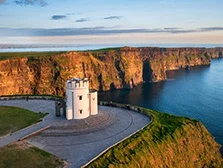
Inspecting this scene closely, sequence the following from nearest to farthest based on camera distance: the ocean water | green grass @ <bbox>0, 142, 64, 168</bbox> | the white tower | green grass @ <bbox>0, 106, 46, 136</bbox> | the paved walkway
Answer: green grass @ <bbox>0, 142, 64, 168</bbox> → the paved walkway → green grass @ <bbox>0, 106, 46, 136</bbox> → the white tower → the ocean water

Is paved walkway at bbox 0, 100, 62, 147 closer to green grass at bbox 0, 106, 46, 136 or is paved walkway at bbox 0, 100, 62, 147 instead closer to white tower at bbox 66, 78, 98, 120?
green grass at bbox 0, 106, 46, 136

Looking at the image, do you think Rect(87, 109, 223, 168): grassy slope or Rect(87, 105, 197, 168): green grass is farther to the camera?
Rect(87, 109, 223, 168): grassy slope

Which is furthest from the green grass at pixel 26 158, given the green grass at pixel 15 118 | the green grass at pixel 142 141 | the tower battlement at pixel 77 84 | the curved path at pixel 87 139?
the tower battlement at pixel 77 84

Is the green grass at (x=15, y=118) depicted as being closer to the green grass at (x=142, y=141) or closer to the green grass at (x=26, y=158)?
the green grass at (x=26, y=158)

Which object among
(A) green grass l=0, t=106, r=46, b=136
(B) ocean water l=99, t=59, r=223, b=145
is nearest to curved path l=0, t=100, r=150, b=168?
(A) green grass l=0, t=106, r=46, b=136

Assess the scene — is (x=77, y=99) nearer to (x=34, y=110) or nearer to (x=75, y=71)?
(x=34, y=110)

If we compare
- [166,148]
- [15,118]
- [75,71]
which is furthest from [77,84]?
[75,71]
